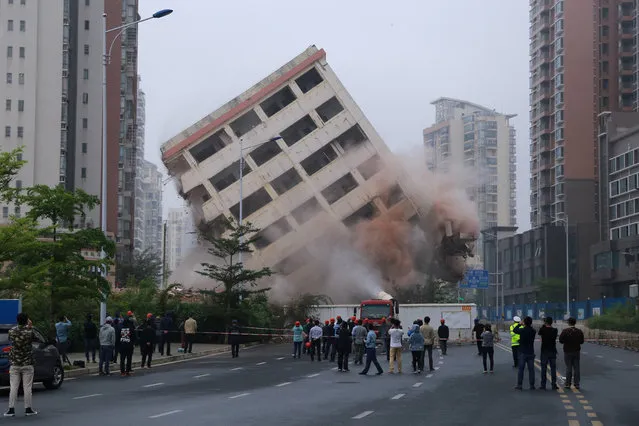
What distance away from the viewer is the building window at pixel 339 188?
5594 centimetres

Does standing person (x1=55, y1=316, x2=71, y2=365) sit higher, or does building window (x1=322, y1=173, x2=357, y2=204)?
building window (x1=322, y1=173, x2=357, y2=204)

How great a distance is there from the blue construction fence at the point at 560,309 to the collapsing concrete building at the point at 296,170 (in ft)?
65.9

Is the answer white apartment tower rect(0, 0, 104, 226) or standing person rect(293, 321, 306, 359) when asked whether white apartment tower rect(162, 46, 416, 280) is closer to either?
standing person rect(293, 321, 306, 359)

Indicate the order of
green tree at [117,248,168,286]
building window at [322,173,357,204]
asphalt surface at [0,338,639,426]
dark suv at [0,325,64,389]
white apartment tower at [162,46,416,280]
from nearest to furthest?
asphalt surface at [0,338,639,426], dark suv at [0,325,64,389], white apartment tower at [162,46,416,280], building window at [322,173,357,204], green tree at [117,248,168,286]

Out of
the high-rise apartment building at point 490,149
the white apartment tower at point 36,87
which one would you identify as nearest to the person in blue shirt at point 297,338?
the white apartment tower at point 36,87

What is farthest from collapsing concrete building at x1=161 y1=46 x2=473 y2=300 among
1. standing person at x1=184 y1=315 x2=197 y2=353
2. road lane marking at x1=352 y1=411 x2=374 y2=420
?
road lane marking at x1=352 y1=411 x2=374 y2=420

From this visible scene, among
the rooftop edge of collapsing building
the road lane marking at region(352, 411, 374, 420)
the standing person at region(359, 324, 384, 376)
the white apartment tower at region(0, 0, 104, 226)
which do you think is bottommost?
the road lane marking at region(352, 411, 374, 420)

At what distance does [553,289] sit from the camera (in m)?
103

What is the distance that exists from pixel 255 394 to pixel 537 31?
103 metres

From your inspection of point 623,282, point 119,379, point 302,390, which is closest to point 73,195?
point 119,379

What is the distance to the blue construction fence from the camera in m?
79.8

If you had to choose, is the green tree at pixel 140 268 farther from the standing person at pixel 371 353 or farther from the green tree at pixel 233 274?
the standing person at pixel 371 353

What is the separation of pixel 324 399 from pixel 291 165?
36367 millimetres

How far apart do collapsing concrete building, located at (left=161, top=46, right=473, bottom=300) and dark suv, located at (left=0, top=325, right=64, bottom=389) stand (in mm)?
31282
